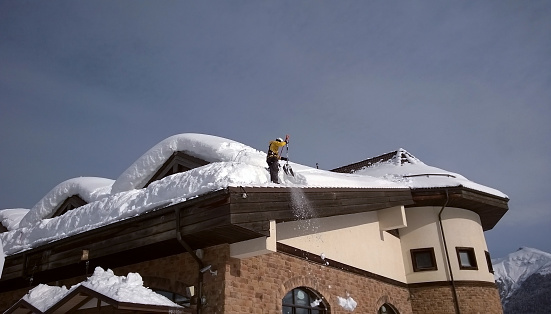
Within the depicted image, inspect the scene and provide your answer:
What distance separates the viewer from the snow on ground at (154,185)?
25.4 ft

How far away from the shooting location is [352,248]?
11461mm

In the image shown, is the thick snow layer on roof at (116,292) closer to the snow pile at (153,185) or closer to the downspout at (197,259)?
the downspout at (197,259)

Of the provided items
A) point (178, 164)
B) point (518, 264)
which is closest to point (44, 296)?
point (178, 164)

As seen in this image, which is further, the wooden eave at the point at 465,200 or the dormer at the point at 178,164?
the wooden eave at the point at 465,200

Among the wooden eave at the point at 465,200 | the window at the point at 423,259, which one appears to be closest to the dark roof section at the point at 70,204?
the wooden eave at the point at 465,200

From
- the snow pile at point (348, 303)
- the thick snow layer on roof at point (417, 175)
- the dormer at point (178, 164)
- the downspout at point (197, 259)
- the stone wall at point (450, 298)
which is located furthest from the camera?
the thick snow layer on roof at point (417, 175)

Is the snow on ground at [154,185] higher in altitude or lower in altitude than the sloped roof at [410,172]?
lower

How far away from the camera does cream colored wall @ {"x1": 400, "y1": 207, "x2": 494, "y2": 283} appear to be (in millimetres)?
13656

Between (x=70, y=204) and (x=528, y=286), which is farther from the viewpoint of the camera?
(x=528, y=286)

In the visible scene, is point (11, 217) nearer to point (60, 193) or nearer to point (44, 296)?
point (60, 193)

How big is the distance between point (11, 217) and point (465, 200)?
14.5 m

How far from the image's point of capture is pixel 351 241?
11.5m

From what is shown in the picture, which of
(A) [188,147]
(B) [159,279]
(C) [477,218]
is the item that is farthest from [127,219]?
(C) [477,218]

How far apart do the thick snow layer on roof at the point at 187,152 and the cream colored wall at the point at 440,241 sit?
7.04 m
